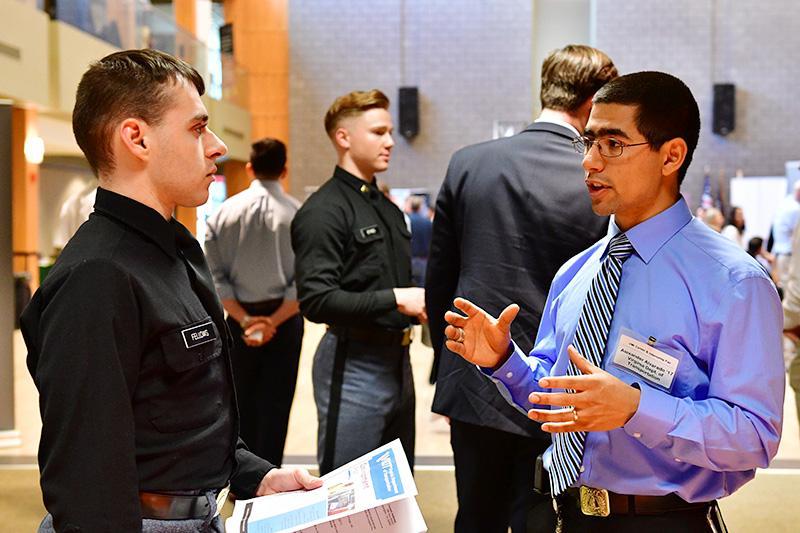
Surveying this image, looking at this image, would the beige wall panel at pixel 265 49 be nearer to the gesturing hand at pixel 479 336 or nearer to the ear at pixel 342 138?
the ear at pixel 342 138

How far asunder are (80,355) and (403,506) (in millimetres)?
562

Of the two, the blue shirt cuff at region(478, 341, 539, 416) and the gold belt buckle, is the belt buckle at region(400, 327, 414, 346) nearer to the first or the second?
the gold belt buckle

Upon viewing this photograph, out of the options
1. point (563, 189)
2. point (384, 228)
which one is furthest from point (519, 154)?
point (384, 228)

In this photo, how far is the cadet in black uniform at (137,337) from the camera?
134 cm

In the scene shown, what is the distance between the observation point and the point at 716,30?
15578 millimetres

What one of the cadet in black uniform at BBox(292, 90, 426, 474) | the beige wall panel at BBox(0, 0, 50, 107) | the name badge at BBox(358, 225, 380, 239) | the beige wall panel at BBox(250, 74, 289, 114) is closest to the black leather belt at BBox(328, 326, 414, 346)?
the cadet in black uniform at BBox(292, 90, 426, 474)

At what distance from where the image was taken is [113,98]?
152cm

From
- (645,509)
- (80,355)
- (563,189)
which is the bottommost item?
(645,509)

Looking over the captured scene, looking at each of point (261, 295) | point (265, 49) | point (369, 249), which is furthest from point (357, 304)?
point (265, 49)

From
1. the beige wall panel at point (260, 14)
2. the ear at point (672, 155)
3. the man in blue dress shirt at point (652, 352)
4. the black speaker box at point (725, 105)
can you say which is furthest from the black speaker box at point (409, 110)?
the ear at point (672, 155)

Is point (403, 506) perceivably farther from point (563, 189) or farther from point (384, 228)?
point (384, 228)

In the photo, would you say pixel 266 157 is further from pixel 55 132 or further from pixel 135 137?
pixel 55 132

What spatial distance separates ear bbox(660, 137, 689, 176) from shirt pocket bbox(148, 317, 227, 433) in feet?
2.90

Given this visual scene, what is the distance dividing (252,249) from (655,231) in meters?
2.95
